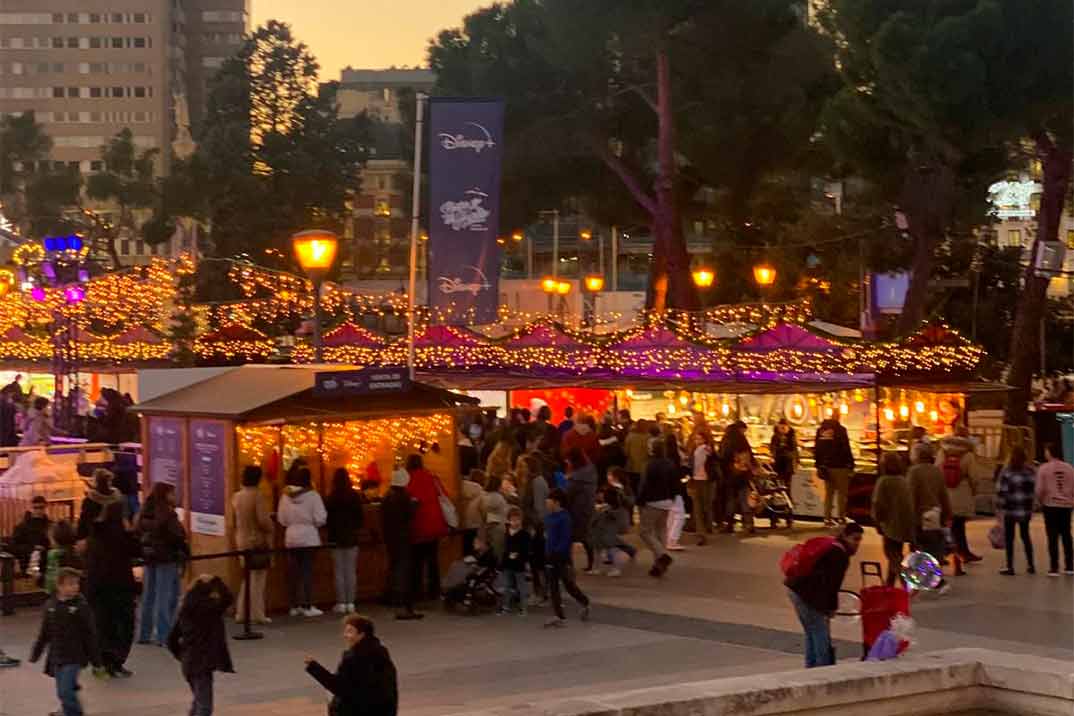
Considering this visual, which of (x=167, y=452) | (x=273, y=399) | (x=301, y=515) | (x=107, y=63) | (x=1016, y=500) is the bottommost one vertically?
(x=1016, y=500)

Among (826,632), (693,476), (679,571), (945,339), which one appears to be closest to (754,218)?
(945,339)

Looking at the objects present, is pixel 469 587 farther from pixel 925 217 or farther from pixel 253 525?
pixel 925 217

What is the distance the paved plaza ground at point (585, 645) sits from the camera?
12.3 meters

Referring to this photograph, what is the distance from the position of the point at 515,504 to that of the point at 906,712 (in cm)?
812

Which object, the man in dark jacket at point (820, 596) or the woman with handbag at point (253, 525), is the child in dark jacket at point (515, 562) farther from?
the man in dark jacket at point (820, 596)

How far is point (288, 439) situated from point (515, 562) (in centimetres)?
249

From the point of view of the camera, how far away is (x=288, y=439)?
16.5 meters

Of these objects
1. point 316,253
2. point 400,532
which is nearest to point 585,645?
point 400,532

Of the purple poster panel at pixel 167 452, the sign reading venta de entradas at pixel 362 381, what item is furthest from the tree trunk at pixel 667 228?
the purple poster panel at pixel 167 452

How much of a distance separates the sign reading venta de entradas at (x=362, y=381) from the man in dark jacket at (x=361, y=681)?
24.6ft

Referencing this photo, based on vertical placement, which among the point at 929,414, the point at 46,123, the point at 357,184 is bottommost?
the point at 929,414

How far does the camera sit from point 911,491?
16.9 meters

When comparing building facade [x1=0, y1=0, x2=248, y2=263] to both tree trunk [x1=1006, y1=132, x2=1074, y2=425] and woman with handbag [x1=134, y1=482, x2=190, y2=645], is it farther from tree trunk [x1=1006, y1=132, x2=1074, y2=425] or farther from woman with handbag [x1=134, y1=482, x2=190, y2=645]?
woman with handbag [x1=134, y1=482, x2=190, y2=645]

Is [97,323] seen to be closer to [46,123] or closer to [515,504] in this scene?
[515,504]
